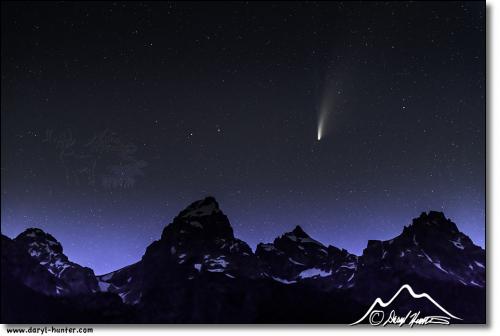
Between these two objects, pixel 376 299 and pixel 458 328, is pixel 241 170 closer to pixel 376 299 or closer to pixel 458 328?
pixel 376 299

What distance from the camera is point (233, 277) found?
436cm

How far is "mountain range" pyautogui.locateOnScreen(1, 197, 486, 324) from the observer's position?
425 cm

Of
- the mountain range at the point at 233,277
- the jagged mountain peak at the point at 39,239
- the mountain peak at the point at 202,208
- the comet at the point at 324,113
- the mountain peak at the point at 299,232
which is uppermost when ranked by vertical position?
the comet at the point at 324,113

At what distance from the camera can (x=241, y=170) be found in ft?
14.8

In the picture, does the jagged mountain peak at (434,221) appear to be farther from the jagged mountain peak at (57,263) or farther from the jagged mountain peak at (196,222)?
the jagged mountain peak at (57,263)

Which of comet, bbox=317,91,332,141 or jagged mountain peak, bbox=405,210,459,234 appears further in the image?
comet, bbox=317,91,332,141

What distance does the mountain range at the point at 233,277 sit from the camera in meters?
4.25

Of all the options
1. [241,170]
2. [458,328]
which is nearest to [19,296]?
[241,170]

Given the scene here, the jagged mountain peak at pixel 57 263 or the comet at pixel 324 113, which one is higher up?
the comet at pixel 324 113
